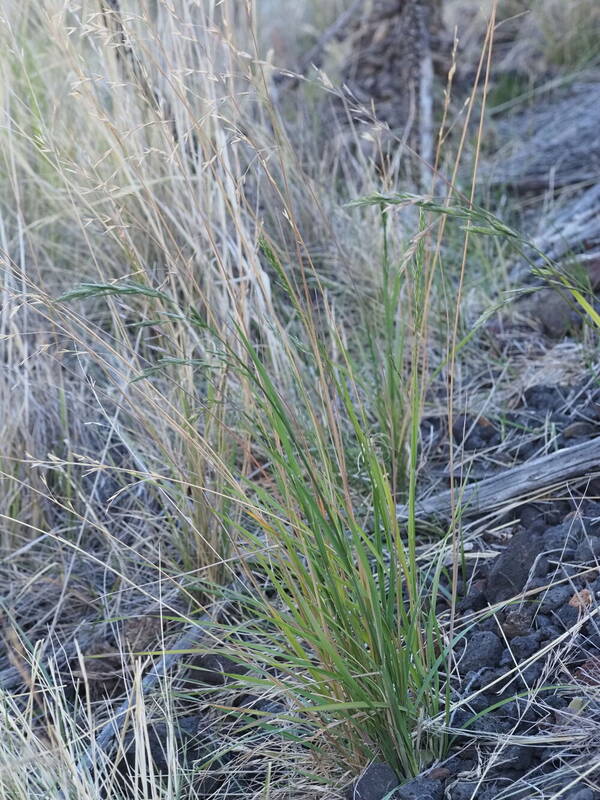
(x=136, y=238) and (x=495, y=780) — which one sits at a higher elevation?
(x=136, y=238)

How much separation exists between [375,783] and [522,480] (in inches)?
30.1

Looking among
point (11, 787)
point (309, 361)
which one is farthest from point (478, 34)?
point (11, 787)

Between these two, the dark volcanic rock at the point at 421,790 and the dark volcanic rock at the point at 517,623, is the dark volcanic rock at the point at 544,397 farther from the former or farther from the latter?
the dark volcanic rock at the point at 421,790

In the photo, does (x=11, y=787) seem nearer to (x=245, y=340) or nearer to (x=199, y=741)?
(x=199, y=741)

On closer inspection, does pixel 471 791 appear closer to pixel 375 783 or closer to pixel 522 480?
pixel 375 783

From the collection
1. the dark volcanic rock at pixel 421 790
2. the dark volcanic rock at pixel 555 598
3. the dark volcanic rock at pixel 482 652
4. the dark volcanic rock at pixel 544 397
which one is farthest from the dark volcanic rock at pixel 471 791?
the dark volcanic rock at pixel 544 397

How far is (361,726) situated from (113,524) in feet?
3.62

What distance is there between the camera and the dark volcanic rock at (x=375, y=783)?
1304mm

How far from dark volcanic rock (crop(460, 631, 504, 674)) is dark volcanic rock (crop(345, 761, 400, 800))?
9.6 inches

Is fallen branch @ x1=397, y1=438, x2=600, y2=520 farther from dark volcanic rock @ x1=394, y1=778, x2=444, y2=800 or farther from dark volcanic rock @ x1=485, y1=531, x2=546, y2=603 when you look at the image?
dark volcanic rock @ x1=394, y1=778, x2=444, y2=800

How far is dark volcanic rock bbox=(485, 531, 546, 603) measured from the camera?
63.5 inches

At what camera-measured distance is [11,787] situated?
4.48 feet

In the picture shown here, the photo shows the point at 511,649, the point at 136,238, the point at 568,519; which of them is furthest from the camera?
the point at 136,238

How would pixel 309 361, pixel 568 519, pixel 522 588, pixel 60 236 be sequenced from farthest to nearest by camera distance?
pixel 60 236
pixel 309 361
pixel 568 519
pixel 522 588
